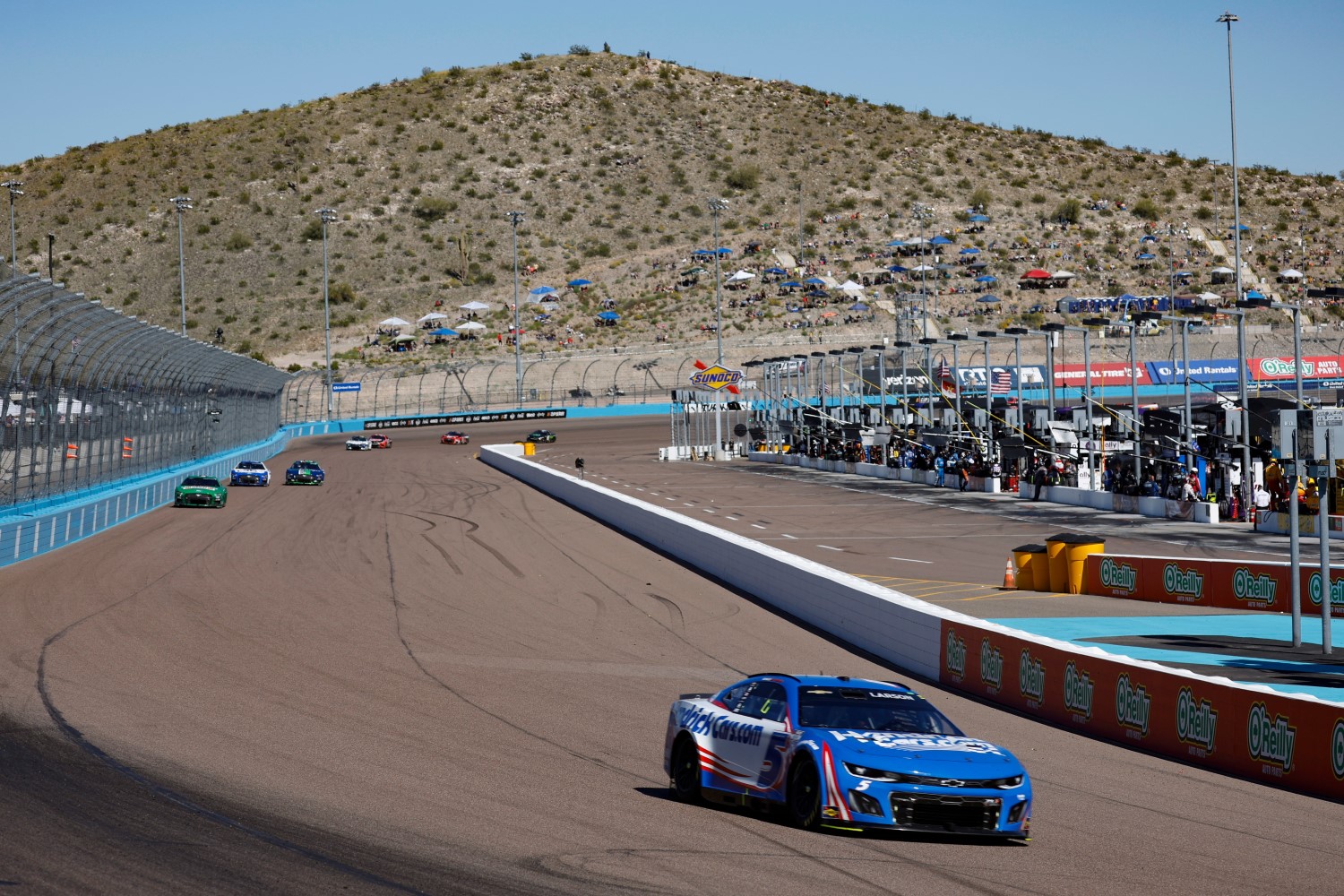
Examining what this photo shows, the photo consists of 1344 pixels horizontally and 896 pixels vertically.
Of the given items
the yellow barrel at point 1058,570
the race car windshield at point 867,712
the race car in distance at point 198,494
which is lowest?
the yellow barrel at point 1058,570

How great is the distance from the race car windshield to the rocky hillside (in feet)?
320

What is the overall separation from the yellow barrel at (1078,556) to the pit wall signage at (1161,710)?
921cm

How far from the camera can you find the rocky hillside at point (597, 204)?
398 ft

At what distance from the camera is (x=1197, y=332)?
99.4 m

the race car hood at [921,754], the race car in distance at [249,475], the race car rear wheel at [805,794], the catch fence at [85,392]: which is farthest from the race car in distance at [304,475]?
the race car hood at [921,754]

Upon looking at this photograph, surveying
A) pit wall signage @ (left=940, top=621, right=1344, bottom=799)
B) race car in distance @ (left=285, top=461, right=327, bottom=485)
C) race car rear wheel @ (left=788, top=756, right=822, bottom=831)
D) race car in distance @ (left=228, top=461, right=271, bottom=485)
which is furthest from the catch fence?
race car rear wheel @ (left=788, top=756, right=822, bottom=831)

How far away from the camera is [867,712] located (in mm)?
10680

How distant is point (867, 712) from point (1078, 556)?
16.3 metres

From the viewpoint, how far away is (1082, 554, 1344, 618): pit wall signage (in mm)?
21312

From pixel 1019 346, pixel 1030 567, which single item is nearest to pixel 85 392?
pixel 1030 567

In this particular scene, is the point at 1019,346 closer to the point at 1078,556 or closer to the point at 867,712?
the point at 1078,556

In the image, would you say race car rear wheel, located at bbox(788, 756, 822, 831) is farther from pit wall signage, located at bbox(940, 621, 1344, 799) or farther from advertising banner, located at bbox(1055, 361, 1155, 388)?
advertising banner, located at bbox(1055, 361, 1155, 388)

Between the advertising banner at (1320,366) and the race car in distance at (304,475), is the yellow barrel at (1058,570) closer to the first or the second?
the race car in distance at (304,475)

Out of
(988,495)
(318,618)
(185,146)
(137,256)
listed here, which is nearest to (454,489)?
(988,495)
